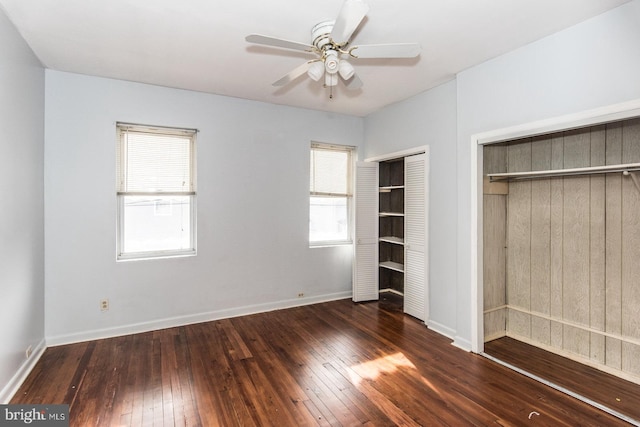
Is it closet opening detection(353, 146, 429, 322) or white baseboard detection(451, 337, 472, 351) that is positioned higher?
closet opening detection(353, 146, 429, 322)

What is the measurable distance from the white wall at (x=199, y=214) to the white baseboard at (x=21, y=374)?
231mm

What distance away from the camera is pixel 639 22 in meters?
2.12

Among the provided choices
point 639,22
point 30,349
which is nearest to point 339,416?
point 30,349

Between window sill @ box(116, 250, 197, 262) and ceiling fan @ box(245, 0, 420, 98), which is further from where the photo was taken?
window sill @ box(116, 250, 197, 262)

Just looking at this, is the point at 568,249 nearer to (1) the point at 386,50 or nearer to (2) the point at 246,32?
(1) the point at 386,50

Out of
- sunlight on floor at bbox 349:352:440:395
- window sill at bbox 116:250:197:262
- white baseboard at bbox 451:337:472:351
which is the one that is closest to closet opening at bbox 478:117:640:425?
white baseboard at bbox 451:337:472:351

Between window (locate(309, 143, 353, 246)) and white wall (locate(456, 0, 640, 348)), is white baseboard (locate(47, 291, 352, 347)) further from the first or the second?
white wall (locate(456, 0, 640, 348))

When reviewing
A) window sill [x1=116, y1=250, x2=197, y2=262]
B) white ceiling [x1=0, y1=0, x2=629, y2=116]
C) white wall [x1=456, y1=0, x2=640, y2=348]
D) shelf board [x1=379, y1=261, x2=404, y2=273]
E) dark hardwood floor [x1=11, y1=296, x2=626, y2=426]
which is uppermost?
white ceiling [x1=0, y1=0, x2=629, y2=116]

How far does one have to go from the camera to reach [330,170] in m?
4.96

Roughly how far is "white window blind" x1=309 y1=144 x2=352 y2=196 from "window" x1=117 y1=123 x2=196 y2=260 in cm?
170

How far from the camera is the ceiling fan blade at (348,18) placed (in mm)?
1708

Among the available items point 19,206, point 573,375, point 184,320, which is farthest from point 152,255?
point 573,375

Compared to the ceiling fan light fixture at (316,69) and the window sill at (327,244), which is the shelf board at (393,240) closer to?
the window sill at (327,244)

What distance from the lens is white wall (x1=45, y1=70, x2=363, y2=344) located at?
11.0 ft
